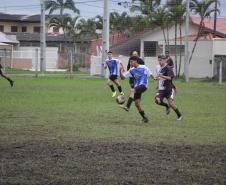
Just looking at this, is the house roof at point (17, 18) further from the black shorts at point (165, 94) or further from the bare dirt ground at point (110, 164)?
the bare dirt ground at point (110, 164)

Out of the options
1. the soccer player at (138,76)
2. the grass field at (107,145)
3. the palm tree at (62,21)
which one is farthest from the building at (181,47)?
the soccer player at (138,76)

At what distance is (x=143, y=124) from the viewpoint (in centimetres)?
1648

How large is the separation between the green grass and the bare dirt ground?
1.03m

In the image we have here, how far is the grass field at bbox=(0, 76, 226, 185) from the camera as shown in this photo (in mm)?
9133

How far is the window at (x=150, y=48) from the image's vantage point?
61094 mm

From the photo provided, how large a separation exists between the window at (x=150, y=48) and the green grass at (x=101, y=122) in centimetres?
3600

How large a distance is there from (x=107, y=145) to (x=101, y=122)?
4.42 m

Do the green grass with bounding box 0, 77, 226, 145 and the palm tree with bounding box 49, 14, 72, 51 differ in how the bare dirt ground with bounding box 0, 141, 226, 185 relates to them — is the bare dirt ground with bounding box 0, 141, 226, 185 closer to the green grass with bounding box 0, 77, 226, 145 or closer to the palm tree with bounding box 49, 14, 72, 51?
the green grass with bounding box 0, 77, 226, 145

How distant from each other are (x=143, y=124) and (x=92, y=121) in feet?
4.28

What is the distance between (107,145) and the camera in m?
12.2

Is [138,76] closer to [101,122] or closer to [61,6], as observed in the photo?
[101,122]

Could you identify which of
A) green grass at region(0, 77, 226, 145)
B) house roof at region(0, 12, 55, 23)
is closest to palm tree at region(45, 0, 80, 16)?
house roof at region(0, 12, 55, 23)

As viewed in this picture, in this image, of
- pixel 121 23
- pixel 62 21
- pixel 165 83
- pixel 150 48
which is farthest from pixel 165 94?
pixel 62 21

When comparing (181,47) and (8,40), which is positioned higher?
(8,40)
